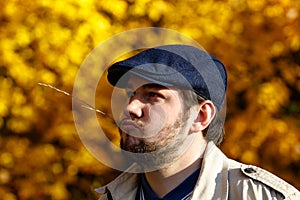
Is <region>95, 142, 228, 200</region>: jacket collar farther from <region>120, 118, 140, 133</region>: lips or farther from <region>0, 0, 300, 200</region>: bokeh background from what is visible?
<region>0, 0, 300, 200</region>: bokeh background

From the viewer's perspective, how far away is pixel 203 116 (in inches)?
94.9

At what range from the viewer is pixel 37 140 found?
4.61 meters

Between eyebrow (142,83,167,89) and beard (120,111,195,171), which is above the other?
eyebrow (142,83,167,89)

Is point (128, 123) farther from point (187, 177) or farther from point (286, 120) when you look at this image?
point (286, 120)

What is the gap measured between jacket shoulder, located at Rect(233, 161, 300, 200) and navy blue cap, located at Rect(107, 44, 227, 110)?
0.26 m

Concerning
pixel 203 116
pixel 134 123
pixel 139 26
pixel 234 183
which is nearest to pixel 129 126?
pixel 134 123

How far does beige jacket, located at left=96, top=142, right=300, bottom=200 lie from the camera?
7.45 ft

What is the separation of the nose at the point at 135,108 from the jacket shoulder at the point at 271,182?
374mm

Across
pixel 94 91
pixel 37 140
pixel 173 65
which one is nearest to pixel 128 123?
pixel 173 65

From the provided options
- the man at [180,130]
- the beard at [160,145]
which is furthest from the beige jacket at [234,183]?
the beard at [160,145]

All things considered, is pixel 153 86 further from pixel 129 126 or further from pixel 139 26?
pixel 139 26

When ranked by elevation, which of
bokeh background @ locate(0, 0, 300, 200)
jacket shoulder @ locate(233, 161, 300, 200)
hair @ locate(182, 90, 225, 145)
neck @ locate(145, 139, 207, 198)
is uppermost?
hair @ locate(182, 90, 225, 145)

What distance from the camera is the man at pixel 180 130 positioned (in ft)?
7.47

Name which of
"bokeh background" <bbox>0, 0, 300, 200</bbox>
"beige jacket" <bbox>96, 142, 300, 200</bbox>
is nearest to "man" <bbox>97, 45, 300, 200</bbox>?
"beige jacket" <bbox>96, 142, 300, 200</bbox>
